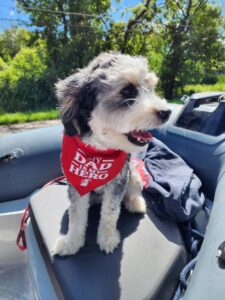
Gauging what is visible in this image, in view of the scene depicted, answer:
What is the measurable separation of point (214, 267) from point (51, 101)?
41.2ft

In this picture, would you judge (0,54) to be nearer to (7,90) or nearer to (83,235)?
(7,90)

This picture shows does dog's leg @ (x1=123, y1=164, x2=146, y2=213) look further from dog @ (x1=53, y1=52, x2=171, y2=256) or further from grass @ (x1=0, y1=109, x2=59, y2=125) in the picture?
grass @ (x1=0, y1=109, x2=59, y2=125)

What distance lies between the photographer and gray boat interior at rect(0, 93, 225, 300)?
153 centimetres

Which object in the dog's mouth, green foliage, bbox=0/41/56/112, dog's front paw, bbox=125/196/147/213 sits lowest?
green foliage, bbox=0/41/56/112

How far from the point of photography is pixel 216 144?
240 cm

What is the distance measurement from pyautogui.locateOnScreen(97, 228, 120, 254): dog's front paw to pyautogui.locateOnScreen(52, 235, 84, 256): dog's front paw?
0.12 meters

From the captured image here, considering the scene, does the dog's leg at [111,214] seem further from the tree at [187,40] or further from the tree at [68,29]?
the tree at [187,40]

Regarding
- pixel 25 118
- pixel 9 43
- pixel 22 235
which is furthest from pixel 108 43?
pixel 22 235

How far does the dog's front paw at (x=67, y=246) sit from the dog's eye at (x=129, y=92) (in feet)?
2.82

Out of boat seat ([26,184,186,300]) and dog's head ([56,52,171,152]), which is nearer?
boat seat ([26,184,186,300])

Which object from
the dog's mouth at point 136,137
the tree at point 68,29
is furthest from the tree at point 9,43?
the dog's mouth at point 136,137

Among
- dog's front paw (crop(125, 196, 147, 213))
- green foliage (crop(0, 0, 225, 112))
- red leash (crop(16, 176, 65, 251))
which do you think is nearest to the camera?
dog's front paw (crop(125, 196, 147, 213))

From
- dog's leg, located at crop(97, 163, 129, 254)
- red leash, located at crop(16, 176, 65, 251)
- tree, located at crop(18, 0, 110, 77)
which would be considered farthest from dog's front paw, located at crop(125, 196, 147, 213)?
tree, located at crop(18, 0, 110, 77)

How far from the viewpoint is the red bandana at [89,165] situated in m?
1.88
